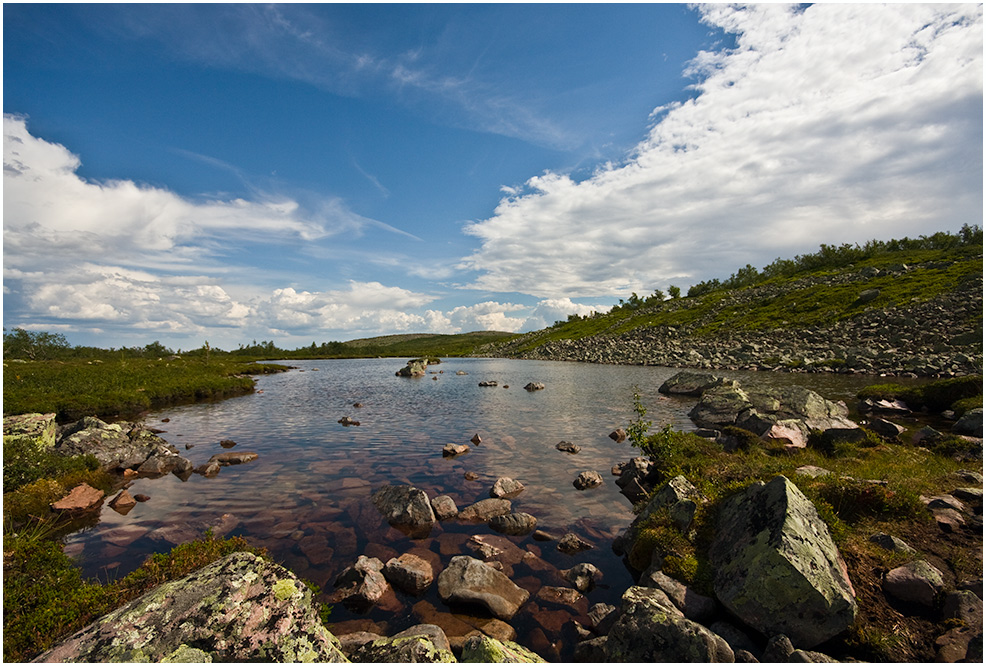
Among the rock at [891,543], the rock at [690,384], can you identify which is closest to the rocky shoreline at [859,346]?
the rock at [690,384]

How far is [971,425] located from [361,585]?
29.7 metres

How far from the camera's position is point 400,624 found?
925cm

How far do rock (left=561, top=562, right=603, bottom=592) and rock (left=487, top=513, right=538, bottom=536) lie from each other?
2526mm

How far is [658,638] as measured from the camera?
7277mm

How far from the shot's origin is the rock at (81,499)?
15031 millimetres

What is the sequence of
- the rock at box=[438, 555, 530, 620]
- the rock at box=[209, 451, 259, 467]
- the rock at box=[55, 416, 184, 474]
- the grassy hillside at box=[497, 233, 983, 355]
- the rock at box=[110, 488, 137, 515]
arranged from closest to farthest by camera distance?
the rock at box=[438, 555, 530, 620] < the rock at box=[110, 488, 137, 515] < the rock at box=[55, 416, 184, 474] < the rock at box=[209, 451, 259, 467] < the grassy hillside at box=[497, 233, 983, 355]

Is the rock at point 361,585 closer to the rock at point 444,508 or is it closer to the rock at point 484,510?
the rock at point 444,508

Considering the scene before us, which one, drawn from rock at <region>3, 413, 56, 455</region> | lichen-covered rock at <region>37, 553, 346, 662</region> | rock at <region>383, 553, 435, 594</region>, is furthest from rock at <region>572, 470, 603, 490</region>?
rock at <region>3, 413, 56, 455</region>

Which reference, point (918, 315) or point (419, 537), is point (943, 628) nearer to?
point (419, 537)

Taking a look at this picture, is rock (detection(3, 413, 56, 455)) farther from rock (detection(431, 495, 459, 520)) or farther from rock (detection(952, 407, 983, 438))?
rock (detection(952, 407, 983, 438))

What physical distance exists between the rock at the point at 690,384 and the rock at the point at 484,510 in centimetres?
3220

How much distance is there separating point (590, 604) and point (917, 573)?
21.6ft

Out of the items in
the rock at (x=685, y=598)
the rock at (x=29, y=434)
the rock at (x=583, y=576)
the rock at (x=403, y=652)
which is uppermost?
the rock at (x=29, y=434)

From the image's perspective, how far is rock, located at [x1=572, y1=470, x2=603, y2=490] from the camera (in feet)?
56.3
